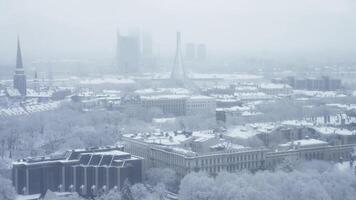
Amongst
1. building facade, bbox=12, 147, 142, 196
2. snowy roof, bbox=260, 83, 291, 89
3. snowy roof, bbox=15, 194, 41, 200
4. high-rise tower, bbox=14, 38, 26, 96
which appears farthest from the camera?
snowy roof, bbox=260, 83, 291, 89

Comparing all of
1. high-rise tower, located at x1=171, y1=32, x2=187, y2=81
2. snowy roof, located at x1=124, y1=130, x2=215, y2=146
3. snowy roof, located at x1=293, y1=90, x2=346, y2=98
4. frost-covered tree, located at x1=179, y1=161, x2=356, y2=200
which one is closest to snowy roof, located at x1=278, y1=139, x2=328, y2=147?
snowy roof, located at x1=124, y1=130, x2=215, y2=146

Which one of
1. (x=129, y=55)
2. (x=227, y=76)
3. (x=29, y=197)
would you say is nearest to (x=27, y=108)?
(x=29, y=197)

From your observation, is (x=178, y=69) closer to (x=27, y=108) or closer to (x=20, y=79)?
(x=20, y=79)

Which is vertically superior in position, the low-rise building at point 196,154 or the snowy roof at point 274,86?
the snowy roof at point 274,86

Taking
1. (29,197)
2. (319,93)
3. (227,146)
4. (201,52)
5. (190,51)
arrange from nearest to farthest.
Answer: (29,197) → (227,146) → (319,93) → (201,52) → (190,51)

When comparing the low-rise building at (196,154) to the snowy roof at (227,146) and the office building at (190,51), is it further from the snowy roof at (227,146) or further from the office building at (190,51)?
the office building at (190,51)

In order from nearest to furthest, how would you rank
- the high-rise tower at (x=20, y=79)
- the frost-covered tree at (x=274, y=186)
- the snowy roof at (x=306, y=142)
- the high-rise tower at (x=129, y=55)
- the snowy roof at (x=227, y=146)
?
the frost-covered tree at (x=274, y=186) < the snowy roof at (x=227, y=146) < the snowy roof at (x=306, y=142) < the high-rise tower at (x=20, y=79) < the high-rise tower at (x=129, y=55)

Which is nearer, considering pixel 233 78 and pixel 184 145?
pixel 184 145

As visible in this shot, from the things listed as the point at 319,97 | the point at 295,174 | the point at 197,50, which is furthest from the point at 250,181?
the point at 197,50

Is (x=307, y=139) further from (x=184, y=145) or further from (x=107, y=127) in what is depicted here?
(x=107, y=127)

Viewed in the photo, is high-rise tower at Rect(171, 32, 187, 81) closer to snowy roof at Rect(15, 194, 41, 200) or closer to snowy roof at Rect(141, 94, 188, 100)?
snowy roof at Rect(141, 94, 188, 100)

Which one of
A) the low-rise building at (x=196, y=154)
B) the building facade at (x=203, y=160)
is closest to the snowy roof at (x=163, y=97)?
the low-rise building at (x=196, y=154)
